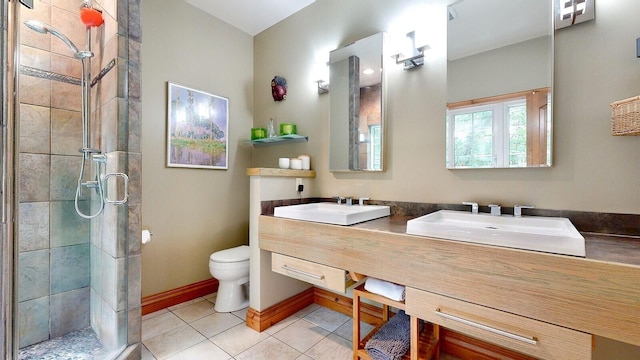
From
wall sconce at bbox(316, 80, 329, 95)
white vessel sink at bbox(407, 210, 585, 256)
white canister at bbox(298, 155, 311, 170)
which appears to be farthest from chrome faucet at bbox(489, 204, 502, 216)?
wall sconce at bbox(316, 80, 329, 95)

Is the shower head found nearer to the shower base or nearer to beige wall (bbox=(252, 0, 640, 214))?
beige wall (bbox=(252, 0, 640, 214))

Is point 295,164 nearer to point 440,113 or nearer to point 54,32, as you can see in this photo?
point 440,113

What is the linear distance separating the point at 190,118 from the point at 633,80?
9.66 ft

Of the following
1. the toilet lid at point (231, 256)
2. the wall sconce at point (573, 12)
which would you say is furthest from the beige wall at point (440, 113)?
the toilet lid at point (231, 256)

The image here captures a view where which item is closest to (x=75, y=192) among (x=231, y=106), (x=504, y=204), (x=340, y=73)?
(x=231, y=106)

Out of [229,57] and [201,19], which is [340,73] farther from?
[201,19]

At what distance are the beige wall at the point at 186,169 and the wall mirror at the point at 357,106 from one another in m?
1.13

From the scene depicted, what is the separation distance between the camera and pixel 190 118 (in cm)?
246

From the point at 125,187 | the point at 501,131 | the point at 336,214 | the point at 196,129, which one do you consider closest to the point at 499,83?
the point at 501,131

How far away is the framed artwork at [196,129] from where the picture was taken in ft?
7.73

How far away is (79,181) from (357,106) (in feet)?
6.87

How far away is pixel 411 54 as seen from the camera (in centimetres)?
190

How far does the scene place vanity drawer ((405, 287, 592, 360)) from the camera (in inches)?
37.4

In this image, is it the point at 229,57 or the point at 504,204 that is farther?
the point at 229,57
